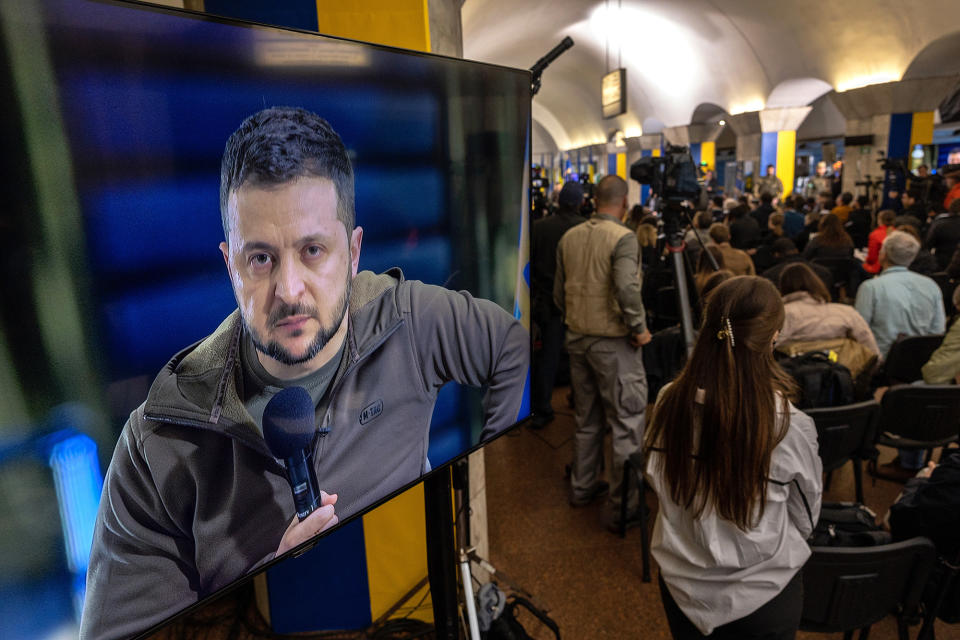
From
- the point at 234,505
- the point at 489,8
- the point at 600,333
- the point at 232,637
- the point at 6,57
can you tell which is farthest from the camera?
the point at 489,8

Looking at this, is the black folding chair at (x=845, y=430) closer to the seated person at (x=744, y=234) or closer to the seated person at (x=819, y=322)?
the seated person at (x=819, y=322)

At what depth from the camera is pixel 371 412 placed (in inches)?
50.9

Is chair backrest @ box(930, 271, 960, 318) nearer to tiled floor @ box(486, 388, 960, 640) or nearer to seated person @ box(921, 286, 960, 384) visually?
tiled floor @ box(486, 388, 960, 640)

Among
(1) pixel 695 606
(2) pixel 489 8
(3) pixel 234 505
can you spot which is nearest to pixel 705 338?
(1) pixel 695 606

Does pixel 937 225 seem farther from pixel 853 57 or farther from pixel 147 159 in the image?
pixel 147 159

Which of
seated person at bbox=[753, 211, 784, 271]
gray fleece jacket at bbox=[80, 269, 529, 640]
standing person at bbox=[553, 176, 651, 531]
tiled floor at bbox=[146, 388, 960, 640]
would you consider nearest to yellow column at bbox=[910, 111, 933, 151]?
seated person at bbox=[753, 211, 784, 271]

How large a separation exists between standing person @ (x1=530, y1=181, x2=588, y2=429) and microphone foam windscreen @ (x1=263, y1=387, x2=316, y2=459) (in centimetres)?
313

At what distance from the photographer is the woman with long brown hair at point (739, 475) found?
1666 millimetres

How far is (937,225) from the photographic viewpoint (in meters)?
5.82

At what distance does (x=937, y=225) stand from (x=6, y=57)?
707 centimetres

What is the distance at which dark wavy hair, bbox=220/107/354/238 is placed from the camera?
3.25ft

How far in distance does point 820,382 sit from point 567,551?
145 centimetres

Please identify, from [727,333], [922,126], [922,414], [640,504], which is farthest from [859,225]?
[727,333]

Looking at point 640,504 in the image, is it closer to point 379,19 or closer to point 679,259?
point 679,259
